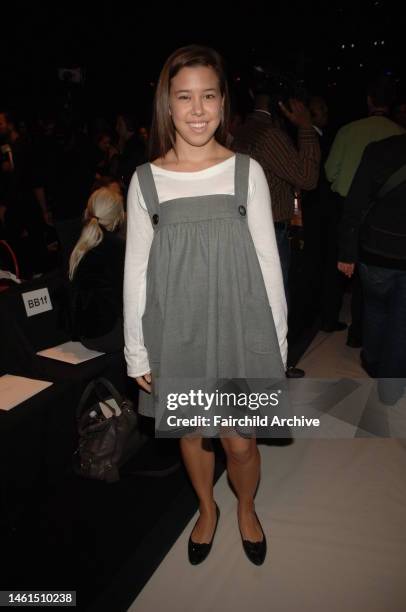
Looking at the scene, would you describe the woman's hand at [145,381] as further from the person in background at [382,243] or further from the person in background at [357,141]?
the person in background at [357,141]

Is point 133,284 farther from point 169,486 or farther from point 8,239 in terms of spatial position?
point 8,239

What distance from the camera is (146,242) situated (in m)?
1.53

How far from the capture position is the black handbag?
6.88 feet

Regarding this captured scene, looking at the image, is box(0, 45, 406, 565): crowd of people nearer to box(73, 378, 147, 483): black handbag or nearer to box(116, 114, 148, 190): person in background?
box(73, 378, 147, 483): black handbag

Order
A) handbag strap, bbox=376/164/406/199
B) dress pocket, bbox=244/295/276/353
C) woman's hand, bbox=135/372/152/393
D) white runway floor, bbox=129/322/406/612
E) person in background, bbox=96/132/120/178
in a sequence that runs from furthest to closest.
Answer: person in background, bbox=96/132/120/178, handbag strap, bbox=376/164/406/199, white runway floor, bbox=129/322/406/612, woman's hand, bbox=135/372/152/393, dress pocket, bbox=244/295/276/353

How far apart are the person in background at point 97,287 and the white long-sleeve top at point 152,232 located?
2.83ft

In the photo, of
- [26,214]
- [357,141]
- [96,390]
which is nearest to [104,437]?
[96,390]

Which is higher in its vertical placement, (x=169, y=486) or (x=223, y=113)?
(x=223, y=113)

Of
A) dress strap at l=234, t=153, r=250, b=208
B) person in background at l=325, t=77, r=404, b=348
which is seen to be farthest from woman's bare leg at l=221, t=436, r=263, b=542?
person in background at l=325, t=77, r=404, b=348

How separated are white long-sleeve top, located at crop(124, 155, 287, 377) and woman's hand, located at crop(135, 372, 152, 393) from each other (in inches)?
0.8

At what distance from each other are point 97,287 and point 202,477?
1.09 meters

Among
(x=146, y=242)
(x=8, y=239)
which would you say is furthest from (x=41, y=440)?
(x=8, y=239)

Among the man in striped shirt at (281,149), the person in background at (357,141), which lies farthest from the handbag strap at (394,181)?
the person in background at (357,141)

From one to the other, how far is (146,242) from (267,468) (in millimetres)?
1472
